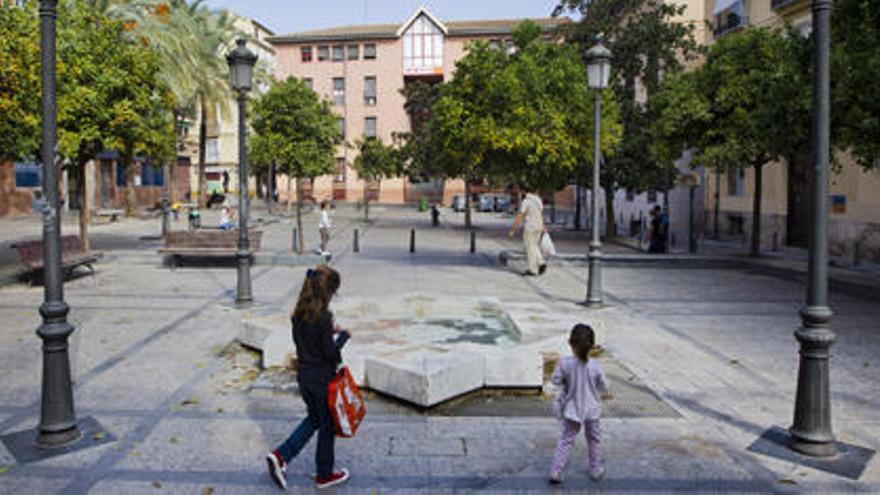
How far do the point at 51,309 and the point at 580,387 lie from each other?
3948 millimetres

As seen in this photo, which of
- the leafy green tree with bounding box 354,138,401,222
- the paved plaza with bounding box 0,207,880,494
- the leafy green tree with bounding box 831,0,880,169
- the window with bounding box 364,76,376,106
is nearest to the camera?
the paved plaza with bounding box 0,207,880,494

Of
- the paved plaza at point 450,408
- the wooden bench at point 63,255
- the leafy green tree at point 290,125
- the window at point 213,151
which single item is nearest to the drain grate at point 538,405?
the paved plaza at point 450,408

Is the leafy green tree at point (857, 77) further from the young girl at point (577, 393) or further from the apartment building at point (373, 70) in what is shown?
the apartment building at point (373, 70)

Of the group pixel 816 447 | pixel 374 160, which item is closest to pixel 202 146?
pixel 374 160

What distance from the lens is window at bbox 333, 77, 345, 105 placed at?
65938mm

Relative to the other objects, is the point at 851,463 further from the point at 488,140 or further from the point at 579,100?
the point at 579,100

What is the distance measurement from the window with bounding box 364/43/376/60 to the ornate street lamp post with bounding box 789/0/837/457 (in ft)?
205

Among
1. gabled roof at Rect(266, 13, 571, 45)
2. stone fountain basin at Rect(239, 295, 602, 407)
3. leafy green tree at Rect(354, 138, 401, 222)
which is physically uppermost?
gabled roof at Rect(266, 13, 571, 45)

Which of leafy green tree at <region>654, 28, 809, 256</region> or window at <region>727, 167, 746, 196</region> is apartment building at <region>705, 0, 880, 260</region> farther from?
leafy green tree at <region>654, 28, 809, 256</region>

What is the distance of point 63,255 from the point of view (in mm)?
13633

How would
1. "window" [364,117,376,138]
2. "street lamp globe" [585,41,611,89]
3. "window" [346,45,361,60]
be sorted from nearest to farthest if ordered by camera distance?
1. "street lamp globe" [585,41,611,89]
2. "window" [346,45,361,60]
3. "window" [364,117,376,138]

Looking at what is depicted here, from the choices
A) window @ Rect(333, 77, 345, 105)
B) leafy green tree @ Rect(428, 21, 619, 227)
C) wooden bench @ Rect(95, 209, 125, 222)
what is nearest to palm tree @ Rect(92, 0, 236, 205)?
wooden bench @ Rect(95, 209, 125, 222)

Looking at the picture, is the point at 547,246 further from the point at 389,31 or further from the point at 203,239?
the point at 389,31

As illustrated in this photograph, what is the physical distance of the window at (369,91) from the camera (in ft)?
215
